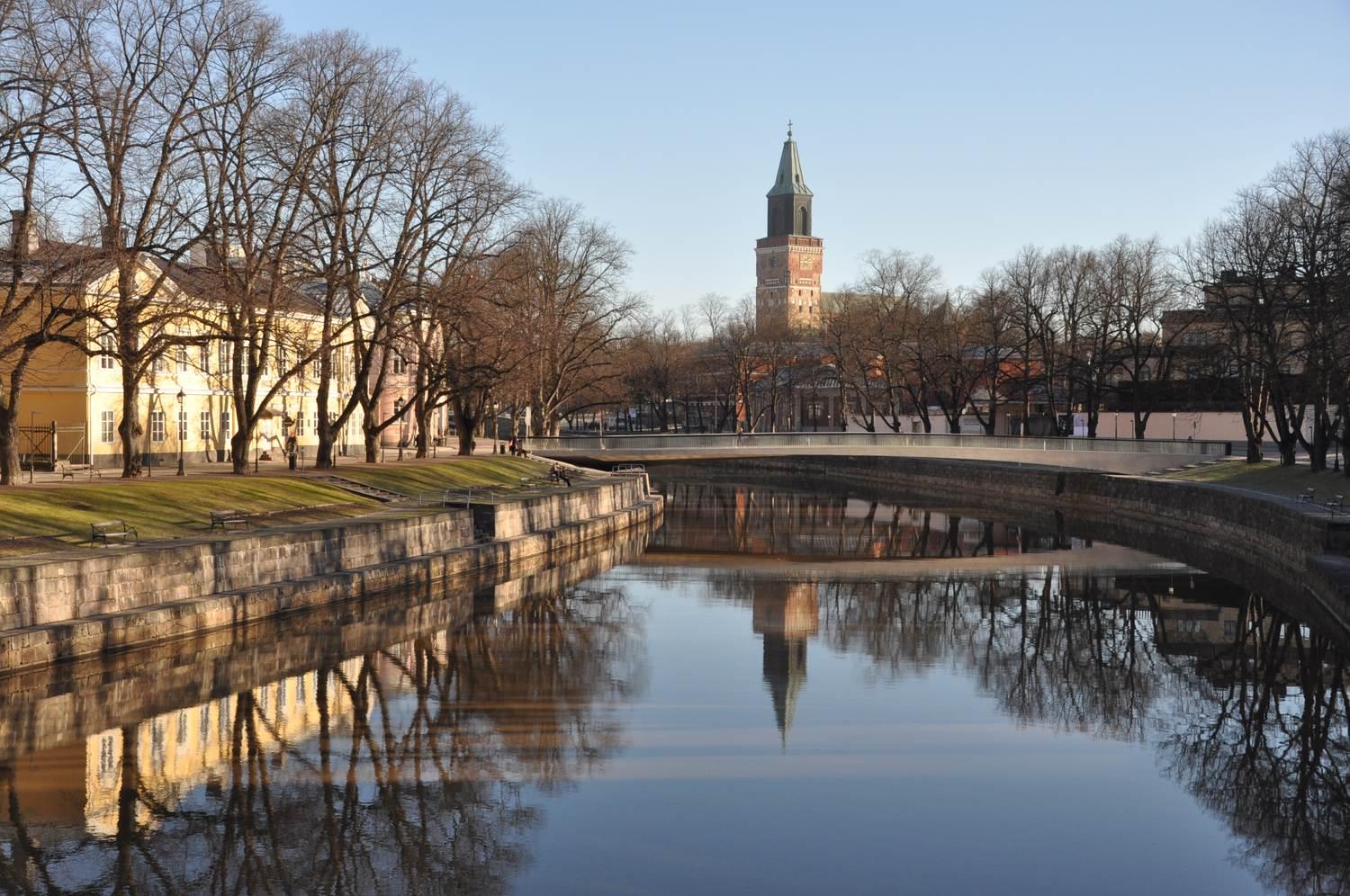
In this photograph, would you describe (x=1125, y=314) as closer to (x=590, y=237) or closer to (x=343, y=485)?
(x=590, y=237)

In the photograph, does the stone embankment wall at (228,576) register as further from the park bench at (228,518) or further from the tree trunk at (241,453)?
the tree trunk at (241,453)

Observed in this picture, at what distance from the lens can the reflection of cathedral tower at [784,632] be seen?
81.1ft

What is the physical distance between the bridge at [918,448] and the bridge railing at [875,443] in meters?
0.04

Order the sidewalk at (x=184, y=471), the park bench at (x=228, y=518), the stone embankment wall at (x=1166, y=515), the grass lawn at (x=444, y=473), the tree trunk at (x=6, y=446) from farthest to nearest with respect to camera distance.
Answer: the grass lawn at (x=444, y=473) < the sidewalk at (x=184, y=471) < the stone embankment wall at (x=1166, y=515) < the tree trunk at (x=6, y=446) < the park bench at (x=228, y=518)

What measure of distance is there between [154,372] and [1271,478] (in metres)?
39.5

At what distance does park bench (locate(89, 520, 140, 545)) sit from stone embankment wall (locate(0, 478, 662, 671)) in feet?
3.79

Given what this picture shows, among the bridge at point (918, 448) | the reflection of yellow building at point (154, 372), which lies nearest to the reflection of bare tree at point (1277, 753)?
the reflection of yellow building at point (154, 372)

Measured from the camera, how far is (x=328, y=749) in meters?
20.1

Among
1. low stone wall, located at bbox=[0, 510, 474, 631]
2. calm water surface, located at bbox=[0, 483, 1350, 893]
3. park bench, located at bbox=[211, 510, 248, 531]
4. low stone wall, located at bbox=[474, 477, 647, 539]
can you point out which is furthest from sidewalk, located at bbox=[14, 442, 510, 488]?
calm water surface, located at bbox=[0, 483, 1350, 893]

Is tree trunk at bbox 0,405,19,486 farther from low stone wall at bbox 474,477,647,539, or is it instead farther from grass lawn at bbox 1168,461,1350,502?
grass lawn at bbox 1168,461,1350,502

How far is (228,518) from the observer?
31734mm

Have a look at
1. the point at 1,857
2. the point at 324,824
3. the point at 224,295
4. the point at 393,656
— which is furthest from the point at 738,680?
the point at 224,295

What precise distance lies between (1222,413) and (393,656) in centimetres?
6714

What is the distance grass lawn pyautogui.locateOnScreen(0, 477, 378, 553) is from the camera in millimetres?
27125
